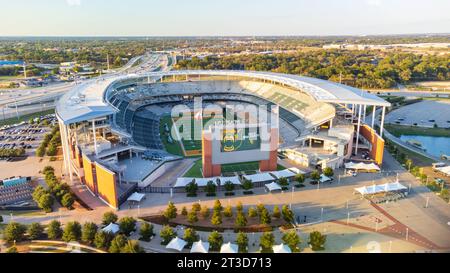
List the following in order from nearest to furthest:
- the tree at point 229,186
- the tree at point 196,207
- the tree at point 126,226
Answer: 1. the tree at point 126,226
2. the tree at point 196,207
3. the tree at point 229,186

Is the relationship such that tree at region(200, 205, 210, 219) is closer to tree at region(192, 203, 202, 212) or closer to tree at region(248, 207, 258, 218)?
tree at region(192, 203, 202, 212)

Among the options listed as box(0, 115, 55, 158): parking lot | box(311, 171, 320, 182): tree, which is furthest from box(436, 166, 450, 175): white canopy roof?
box(0, 115, 55, 158): parking lot

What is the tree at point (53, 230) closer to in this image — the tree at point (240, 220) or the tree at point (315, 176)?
the tree at point (240, 220)

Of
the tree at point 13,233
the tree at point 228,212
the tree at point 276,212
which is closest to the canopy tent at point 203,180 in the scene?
the tree at point 228,212

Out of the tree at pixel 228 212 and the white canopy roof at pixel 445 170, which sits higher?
the white canopy roof at pixel 445 170

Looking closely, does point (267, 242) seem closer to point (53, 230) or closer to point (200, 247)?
point (200, 247)

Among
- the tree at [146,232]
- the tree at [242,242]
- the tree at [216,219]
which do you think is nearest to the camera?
the tree at [242,242]
